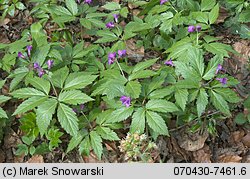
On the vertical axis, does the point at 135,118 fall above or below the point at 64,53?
below

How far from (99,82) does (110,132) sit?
1.28 ft

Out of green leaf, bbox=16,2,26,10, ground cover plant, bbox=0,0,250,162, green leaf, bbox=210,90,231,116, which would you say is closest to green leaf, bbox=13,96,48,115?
ground cover plant, bbox=0,0,250,162

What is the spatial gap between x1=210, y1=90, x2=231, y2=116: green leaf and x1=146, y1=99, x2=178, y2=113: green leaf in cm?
26

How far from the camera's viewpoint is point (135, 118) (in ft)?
8.58

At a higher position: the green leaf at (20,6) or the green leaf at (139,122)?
the green leaf at (20,6)

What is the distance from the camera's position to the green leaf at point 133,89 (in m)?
2.62

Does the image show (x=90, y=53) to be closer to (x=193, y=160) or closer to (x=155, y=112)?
(x=155, y=112)

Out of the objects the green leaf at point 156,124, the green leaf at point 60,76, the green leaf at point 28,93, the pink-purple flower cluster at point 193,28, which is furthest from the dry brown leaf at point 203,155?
the green leaf at point 28,93

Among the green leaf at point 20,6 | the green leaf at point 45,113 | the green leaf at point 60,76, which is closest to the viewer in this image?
the green leaf at point 45,113

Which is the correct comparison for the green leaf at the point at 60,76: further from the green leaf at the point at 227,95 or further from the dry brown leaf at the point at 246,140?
the dry brown leaf at the point at 246,140

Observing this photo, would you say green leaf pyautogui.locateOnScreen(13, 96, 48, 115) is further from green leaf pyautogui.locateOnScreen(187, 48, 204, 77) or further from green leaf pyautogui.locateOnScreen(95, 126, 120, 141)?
green leaf pyautogui.locateOnScreen(187, 48, 204, 77)

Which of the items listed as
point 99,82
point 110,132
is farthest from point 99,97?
point 110,132

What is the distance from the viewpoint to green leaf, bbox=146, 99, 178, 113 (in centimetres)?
263

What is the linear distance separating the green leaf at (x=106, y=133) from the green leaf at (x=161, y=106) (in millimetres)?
303
